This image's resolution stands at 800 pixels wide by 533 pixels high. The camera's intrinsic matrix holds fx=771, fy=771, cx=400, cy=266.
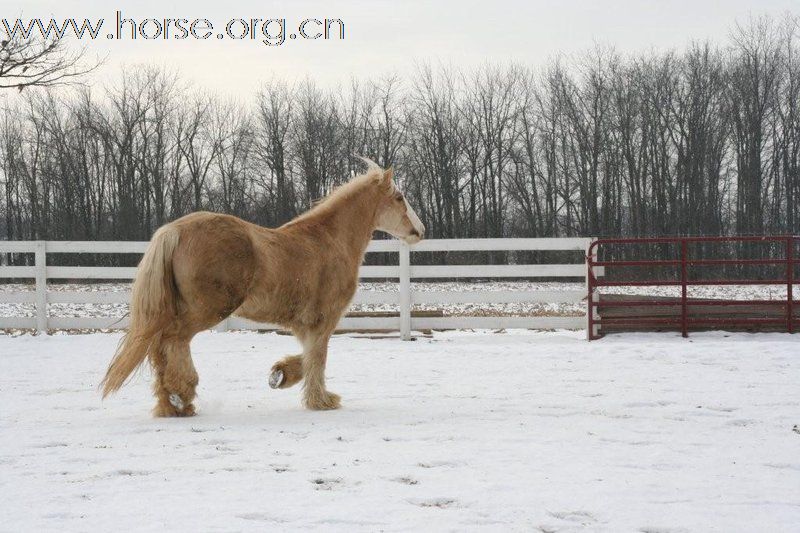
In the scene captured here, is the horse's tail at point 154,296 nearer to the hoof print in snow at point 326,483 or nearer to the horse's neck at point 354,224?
the horse's neck at point 354,224

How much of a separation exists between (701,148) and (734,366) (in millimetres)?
30976

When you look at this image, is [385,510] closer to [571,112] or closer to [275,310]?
[275,310]

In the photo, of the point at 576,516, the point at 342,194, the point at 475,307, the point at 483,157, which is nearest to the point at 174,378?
the point at 342,194

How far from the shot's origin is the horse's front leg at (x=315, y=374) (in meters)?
5.72

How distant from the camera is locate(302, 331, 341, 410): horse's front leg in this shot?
18.8 feet

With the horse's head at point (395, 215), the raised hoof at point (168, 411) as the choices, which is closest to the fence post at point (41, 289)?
the horse's head at point (395, 215)

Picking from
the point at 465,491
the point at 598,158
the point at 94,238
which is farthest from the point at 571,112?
the point at 465,491

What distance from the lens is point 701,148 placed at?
36312 millimetres

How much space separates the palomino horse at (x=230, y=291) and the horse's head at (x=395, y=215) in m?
0.64

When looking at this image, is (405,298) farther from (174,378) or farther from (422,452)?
(422,452)

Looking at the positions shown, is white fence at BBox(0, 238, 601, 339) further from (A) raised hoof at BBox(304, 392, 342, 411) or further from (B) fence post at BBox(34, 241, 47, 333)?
(A) raised hoof at BBox(304, 392, 342, 411)

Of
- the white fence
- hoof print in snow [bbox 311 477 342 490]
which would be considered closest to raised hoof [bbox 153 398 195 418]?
hoof print in snow [bbox 311 477 342 490]

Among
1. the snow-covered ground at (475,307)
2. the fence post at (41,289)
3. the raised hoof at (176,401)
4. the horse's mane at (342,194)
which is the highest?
the horse's mane at (342,194)

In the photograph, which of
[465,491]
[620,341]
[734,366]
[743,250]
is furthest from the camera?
[743,250]
